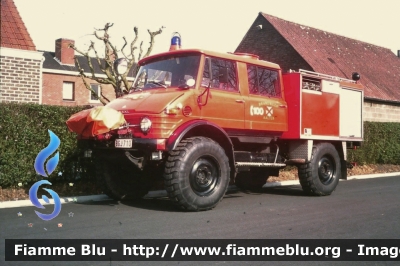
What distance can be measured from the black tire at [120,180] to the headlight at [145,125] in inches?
41.2

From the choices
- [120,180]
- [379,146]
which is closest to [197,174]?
[120,180]

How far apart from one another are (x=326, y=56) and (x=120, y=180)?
71.7ft

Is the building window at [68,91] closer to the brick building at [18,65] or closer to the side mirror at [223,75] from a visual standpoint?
the brick building at [18,65]

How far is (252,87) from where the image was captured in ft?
29.5

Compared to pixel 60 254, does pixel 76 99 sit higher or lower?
higher

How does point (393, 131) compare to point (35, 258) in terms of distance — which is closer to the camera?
point (35, 258)

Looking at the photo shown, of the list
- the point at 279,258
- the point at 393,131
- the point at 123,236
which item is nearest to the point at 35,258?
the point at 123,236

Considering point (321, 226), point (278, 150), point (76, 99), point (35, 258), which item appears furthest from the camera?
point (76, 99)

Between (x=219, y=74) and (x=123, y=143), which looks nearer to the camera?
(x=123, y=143)

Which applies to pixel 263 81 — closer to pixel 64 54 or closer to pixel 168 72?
pixel 168 72

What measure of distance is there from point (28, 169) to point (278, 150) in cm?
498

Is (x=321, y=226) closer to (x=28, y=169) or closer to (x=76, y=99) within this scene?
(x=28, y=169)

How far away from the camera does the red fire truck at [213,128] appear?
7398 mm

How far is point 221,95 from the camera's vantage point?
27.3 feet
